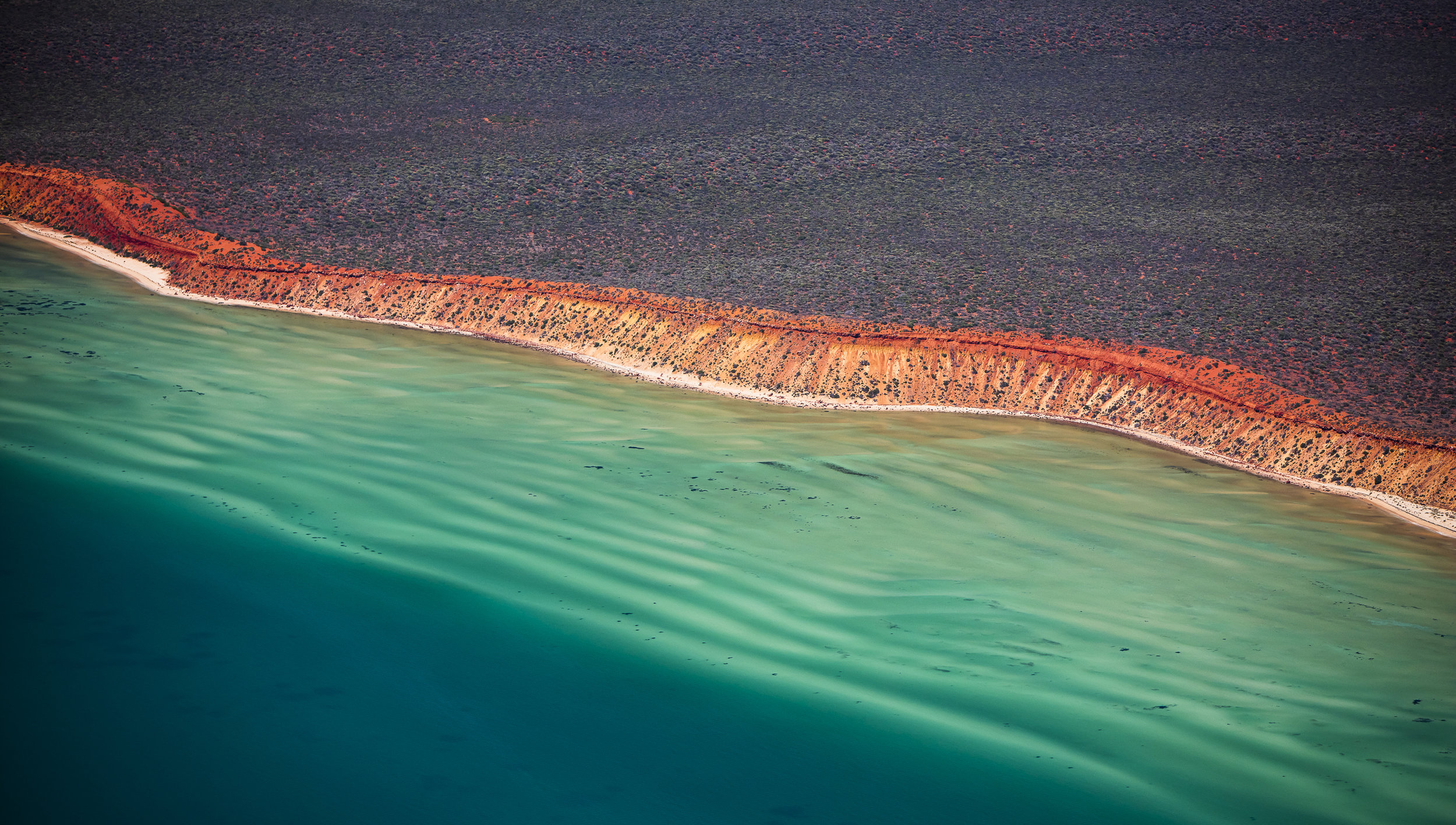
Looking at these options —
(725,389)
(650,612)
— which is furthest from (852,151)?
(650,612)

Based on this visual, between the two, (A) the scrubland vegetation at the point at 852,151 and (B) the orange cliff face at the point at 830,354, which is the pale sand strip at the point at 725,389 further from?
(A) the scrubland vegetation at the point at 852,151

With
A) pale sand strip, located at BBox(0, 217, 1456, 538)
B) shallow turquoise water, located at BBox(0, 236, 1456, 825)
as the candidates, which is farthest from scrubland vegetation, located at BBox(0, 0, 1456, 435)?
shallow turquoise water, located at BBox(0, 236, 1456, 825)

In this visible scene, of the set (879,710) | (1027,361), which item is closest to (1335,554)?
(1027,361)

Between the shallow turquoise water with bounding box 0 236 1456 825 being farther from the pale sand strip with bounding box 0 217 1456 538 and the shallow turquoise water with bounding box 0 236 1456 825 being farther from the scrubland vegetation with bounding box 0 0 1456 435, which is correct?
the scrubland vegetation with bounding box 0 0 1456 435


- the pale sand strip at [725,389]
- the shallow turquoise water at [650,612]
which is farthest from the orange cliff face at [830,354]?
the shallow turquoise water at [650,612]

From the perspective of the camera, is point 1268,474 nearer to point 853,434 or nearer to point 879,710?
point 853,434

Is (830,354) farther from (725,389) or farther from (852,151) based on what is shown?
(852,151)
